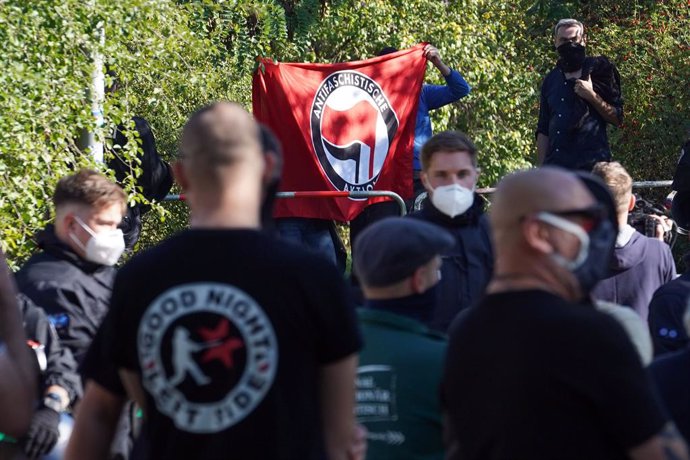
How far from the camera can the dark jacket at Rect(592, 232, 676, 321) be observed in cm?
597

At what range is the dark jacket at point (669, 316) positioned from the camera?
5.02 meters

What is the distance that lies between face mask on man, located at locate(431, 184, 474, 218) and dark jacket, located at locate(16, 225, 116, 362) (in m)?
1.55

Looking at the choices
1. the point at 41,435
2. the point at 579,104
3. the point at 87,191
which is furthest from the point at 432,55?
the point at 41,435

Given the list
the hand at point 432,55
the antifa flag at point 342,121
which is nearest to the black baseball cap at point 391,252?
the antifa flag at point 342,121

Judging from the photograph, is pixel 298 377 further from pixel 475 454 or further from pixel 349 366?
pixel 475 454

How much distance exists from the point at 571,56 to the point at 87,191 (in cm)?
476

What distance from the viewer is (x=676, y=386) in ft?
11.5

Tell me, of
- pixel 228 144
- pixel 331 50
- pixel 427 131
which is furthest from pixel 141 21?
pixel 331 50

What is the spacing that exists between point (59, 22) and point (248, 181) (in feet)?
16.5

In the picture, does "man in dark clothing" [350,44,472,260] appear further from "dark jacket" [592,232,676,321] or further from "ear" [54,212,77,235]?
"ear" [54,212,77,235]

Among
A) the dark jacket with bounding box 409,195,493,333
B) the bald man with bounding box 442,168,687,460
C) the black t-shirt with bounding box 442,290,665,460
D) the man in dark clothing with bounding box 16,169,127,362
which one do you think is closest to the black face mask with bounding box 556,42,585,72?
the dark jacket with bounding box 409,195,493,333

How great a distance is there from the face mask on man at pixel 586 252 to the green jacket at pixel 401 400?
70 centimetres

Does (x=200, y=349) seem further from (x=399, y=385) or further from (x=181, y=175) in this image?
(x=399, y=385)

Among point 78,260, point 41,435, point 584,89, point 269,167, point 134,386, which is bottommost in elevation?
point 41,435
